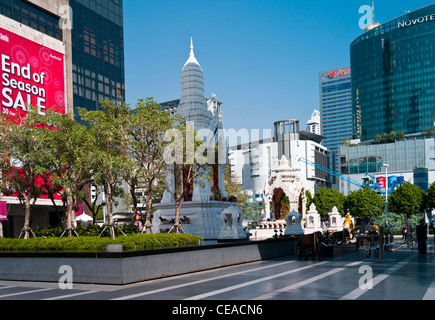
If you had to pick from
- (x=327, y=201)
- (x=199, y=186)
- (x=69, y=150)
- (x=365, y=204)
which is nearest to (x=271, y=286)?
(x=69, y=150)

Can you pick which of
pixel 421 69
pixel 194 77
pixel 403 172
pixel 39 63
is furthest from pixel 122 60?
pixel 421 69

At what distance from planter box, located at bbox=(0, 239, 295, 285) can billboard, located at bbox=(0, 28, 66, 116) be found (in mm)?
26612

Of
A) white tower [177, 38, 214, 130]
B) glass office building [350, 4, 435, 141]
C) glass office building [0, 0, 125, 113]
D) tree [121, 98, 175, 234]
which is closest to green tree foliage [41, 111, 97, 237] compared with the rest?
tree [121, 98, 175, 234]

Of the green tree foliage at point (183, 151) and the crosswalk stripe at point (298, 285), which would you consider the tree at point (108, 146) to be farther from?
the crosswalk stripe at point (298, 285)

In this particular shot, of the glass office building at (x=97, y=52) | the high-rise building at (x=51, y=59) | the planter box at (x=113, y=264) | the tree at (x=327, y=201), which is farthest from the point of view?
the tree at (x=327, y=201)

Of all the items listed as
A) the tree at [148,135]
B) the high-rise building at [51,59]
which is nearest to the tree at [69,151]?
the tree at [148,135]

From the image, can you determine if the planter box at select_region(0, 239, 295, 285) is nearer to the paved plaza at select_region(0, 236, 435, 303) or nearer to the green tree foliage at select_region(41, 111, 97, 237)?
the paved plaza at select_region(0, 236, 435, 303)

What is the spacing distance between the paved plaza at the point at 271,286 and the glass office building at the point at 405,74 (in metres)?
180

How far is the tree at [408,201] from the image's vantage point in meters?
91.8

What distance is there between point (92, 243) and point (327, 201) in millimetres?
87559

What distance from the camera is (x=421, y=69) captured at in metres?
186

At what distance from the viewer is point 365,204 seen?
95.6 m

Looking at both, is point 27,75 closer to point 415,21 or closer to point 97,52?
point 97,52

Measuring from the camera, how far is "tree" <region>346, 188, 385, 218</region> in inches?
3755
